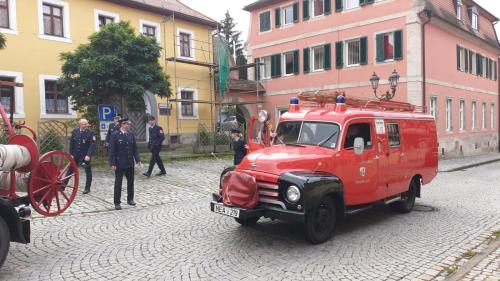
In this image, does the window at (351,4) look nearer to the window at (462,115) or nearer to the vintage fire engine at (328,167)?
the window at (462,115)

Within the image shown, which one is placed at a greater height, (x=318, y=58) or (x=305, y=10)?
(x=305, y=10)

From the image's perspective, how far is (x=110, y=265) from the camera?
217 inches

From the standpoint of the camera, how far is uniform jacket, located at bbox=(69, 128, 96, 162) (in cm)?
1058

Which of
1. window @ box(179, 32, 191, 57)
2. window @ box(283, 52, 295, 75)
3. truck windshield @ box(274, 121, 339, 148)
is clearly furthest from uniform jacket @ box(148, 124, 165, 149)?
window @ box(283, 52, 295, 75)

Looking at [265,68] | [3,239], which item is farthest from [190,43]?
[3,239]

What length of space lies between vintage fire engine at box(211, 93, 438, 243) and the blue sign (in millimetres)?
8293

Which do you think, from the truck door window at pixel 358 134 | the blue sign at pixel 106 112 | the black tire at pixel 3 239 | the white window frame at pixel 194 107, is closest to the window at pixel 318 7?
the white window frame at pixel 194 107

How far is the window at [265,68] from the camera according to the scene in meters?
30.2

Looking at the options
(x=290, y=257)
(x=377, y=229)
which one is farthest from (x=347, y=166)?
(x=290, y=257)

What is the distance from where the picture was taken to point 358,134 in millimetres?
7438

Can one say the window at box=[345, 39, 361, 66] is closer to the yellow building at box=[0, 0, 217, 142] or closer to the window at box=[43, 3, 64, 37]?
the yellow building at box=[0, 0, 217, 142]

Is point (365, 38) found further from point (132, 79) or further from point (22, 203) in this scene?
point (22, 203)

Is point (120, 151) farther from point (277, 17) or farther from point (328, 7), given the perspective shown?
point (277, 17)

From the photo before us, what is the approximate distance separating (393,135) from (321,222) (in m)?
2.73
